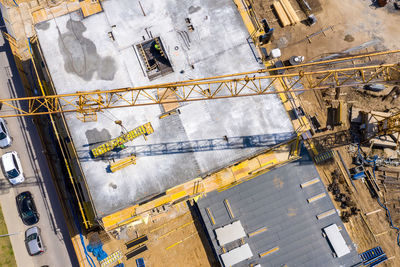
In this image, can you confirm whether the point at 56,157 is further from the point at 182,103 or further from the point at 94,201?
the point at 182,103

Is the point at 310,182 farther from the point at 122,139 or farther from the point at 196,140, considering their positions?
the point at 122,139

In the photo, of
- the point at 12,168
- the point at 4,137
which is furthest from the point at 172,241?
the point at 4,137

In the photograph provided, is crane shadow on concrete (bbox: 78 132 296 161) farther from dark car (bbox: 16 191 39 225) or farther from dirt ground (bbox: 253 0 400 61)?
dirt ground (bbox: 253 0 400 61)

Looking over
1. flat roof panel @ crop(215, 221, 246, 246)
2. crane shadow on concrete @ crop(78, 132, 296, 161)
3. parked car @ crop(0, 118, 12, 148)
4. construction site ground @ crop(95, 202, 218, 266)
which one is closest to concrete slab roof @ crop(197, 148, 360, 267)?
flat roof panel @ crop(215, 221, 246, 246)

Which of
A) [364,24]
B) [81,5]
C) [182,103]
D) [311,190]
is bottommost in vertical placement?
[311,190]

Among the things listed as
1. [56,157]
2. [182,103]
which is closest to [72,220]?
[56,157]

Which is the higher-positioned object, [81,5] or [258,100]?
[81,5]
